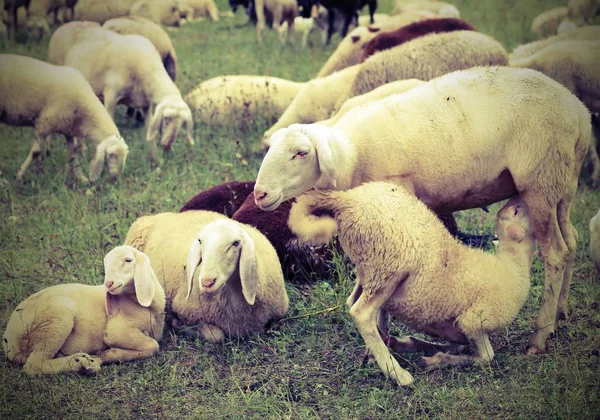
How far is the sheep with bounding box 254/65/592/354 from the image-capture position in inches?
169

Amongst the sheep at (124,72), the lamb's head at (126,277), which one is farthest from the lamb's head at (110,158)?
the lamb's head at (126,277)

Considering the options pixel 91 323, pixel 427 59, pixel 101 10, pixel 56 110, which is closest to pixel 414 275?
pixel 91 323

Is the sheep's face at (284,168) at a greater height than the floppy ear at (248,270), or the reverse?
the sheep's face at (284,168)

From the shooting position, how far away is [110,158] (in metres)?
7.19

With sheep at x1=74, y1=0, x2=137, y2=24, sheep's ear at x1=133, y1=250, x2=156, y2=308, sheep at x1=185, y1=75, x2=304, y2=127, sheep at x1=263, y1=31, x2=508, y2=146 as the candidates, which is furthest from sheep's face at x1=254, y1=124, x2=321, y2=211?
sheep at x1=74, y1=0, x2=137, y2=24

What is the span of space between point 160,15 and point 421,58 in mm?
9161

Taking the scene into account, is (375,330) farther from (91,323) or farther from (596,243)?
(596,243)

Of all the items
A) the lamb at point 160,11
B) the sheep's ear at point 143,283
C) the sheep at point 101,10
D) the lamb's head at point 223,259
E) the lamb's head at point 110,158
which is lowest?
the lamb at point 160,11

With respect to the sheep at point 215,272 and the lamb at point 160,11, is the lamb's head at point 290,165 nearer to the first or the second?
the sheep at point 215,272

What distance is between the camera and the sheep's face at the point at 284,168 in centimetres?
427

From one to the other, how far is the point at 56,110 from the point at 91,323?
345 cm

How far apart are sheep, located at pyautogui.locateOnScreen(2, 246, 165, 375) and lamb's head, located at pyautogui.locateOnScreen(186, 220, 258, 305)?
1.02 feet

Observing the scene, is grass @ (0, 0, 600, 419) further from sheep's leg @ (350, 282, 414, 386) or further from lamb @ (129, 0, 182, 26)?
lamb @ (129, 0, 182, 26)

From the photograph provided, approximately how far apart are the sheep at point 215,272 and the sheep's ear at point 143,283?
21 cm
